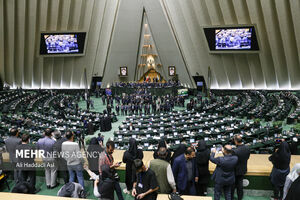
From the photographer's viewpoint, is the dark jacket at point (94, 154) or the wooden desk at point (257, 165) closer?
the wooden desk at point (257, 165)

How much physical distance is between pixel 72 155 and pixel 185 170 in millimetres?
2529

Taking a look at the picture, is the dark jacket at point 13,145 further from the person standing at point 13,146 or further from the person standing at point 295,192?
the person standing at point 295,192

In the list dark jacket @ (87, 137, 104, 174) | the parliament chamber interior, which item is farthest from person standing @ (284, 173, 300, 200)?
dark jacket @ (87, 137, 104, 174)

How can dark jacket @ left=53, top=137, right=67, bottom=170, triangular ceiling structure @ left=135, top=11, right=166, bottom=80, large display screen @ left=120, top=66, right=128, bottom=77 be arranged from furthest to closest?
1. triangular ceiling structure @ left=135, top=11, right=166, bottom=80
2. large display screen @ left=120, top=66, right=128, bottom=77
3. dark jacket @ left=53, top=137, right=67, bottom=170

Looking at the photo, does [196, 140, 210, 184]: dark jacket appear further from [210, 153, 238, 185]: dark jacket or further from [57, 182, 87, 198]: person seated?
[57, 182, 87, 198]: person seated

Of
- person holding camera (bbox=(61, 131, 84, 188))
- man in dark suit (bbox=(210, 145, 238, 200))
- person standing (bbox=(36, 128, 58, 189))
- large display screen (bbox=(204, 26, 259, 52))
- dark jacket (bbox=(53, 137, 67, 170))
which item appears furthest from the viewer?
large display screen (bbox=(204, 26, 259, 52))

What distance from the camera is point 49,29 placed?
28.5 metres

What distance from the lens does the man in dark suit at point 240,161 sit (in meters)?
5.07

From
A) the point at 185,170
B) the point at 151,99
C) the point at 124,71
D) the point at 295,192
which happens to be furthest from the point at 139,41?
the point at 295,192

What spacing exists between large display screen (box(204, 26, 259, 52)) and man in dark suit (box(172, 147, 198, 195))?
21.9m

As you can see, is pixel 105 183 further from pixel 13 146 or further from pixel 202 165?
pixel 13 146

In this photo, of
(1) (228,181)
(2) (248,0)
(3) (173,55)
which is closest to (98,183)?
(1) (228,181)

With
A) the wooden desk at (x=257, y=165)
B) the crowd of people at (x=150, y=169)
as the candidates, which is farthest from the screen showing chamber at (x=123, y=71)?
the crowd of people at (x=150, y=169)

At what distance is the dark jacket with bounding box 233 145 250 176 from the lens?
16.6ft
